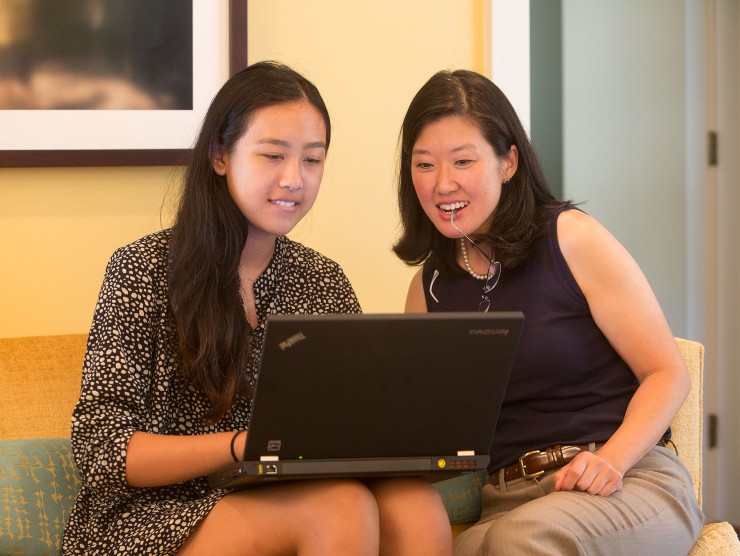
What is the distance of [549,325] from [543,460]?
0.80ft

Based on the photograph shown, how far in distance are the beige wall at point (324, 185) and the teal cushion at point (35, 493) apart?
452 millimetres

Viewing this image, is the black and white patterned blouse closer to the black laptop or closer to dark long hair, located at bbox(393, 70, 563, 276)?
the black laptop

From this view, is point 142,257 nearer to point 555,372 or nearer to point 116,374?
point 116,374

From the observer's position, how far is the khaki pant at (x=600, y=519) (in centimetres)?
145

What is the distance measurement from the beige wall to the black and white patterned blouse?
51 cm

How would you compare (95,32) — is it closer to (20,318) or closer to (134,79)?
(134,79)

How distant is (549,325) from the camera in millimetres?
1735

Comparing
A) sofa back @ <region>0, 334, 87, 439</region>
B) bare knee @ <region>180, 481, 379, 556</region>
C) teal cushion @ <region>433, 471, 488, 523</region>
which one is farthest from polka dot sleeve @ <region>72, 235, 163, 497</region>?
teal cushion @ <region>433, 471, 488, 523</region>

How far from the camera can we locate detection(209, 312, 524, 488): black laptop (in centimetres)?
120

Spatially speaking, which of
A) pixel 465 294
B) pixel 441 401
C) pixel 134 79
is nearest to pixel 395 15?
pixel 134 79

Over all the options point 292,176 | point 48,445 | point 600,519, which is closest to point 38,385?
point 48,445

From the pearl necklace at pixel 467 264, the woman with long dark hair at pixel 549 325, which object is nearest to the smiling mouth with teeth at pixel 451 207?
the woman with long dark hair at pixel 549 325

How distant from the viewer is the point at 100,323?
1533mm

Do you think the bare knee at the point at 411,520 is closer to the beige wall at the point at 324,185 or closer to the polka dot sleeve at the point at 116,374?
the polka dot sleeve at the point at 116,374
